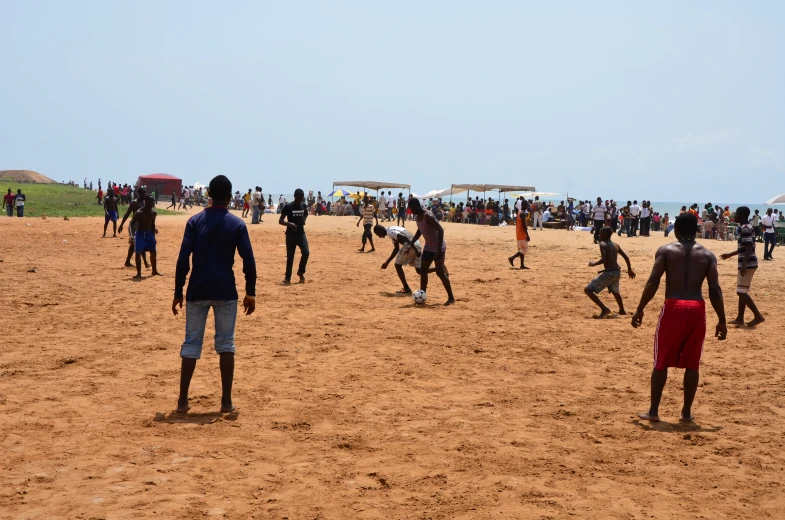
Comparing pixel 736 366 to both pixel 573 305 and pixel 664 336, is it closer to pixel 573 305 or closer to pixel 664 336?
pixel 664 336

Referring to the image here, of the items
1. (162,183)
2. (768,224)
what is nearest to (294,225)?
(768,224)

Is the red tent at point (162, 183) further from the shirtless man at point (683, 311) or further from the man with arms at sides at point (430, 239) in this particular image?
the shirtless man at point (683, 311)

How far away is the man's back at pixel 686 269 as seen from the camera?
22.5 feet

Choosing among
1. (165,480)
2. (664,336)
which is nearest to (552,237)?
(664,336)

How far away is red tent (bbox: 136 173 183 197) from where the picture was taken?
67500 mm

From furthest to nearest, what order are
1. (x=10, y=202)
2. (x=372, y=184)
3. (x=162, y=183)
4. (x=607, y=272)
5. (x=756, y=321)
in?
1. (x=162, y=183)
2. (x=372, y=184)
3. (x=10, y=202)
4. (x=607, y=272)
5. (x=756, y=321)

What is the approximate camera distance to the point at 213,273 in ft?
22.1

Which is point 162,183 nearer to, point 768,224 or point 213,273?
point 768,224

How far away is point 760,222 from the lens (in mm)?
27328

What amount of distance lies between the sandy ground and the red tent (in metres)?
55.6

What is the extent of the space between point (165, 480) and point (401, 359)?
14.4 ft

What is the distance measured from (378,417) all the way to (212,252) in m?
1.98

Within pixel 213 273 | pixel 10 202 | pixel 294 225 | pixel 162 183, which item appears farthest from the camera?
pixel 162 183

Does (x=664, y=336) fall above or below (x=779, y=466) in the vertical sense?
above
